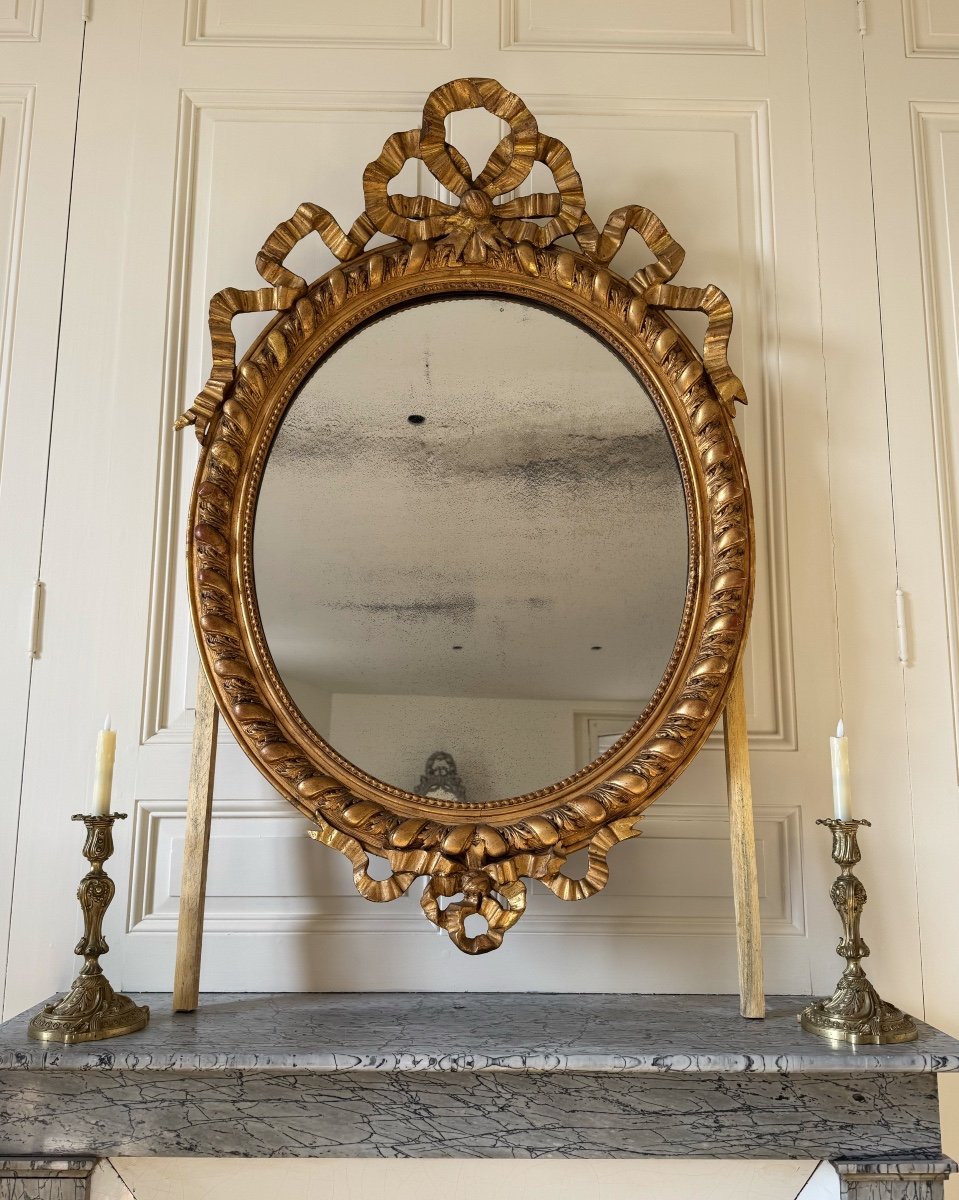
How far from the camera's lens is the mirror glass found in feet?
5.40

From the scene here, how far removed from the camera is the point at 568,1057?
4.51ft

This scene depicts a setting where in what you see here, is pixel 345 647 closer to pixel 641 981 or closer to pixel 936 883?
pixel 641 981

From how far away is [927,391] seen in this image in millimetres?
1897

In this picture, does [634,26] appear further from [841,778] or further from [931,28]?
[841,778]

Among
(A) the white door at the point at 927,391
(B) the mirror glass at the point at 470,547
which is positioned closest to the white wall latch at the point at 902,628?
(A) the white door at the point at 927,391

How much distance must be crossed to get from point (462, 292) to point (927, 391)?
0.92 metres

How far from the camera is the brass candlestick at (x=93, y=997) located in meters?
1.45

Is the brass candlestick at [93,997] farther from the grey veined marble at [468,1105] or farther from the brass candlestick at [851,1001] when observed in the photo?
the brass candlestick at [851,1001]

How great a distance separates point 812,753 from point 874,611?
293 millimetres

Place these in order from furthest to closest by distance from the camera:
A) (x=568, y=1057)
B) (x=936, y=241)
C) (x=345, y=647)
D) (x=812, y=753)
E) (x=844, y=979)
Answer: (x=936, y=241)
(x=812, y=753)
(x=345, y=647)
(x=844, y=979)
(x=568, y=1057)

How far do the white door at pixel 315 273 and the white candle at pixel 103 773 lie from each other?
223mm

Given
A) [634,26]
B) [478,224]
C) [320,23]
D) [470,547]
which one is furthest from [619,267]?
[320,23]

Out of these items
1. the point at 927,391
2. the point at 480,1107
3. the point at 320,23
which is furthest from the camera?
the point at 320,23

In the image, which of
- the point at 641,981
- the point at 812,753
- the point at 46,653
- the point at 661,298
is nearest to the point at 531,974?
the point at 641,981
